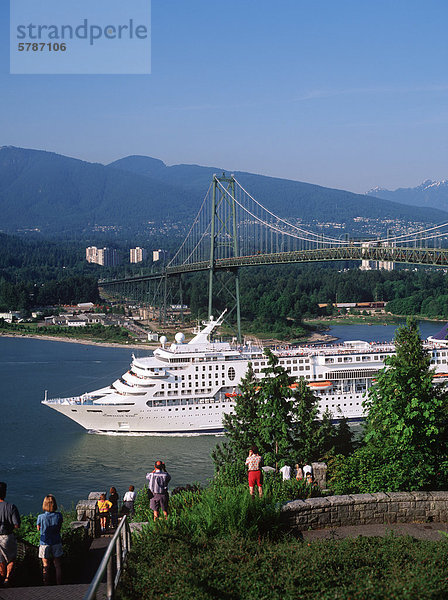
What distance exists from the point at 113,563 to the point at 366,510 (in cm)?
140

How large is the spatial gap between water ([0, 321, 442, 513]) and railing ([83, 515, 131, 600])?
5.60 metres

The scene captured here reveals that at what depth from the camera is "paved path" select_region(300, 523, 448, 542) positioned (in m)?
3.40

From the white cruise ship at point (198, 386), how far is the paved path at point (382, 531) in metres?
9.17

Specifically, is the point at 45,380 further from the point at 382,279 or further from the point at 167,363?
the point at 382,279

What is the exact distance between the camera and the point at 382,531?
3520 mm

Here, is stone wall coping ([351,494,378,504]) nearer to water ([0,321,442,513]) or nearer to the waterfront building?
water ([0,321,442,513])

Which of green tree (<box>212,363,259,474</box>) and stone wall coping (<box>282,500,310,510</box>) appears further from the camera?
green tree (<box>212,363,259,474</box>)

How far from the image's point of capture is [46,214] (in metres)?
168

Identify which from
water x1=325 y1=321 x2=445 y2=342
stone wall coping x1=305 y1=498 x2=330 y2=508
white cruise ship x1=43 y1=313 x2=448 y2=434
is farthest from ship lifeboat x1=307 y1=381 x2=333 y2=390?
water x1=325 y1=321 x2=445 y2=342

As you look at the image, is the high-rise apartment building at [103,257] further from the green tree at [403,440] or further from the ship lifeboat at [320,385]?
the green tree at [403,440]

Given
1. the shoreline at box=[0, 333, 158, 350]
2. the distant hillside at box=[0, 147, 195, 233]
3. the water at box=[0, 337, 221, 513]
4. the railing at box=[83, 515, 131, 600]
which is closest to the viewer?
the railing at box=[83, 515, 131, 600]

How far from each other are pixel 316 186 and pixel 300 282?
127156 mm

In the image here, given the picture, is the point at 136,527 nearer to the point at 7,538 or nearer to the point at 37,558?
the point at 37,558

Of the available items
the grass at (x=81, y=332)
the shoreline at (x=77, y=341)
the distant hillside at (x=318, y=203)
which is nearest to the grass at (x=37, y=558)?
the shoreline at (x=77, y=341)
